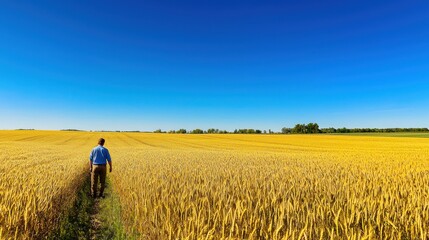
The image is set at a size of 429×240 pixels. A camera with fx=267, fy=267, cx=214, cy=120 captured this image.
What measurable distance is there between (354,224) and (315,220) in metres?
0.56

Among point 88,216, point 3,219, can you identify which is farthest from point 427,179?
point 3,219

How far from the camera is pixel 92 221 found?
7.34m

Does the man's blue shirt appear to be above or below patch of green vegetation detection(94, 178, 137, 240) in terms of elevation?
above

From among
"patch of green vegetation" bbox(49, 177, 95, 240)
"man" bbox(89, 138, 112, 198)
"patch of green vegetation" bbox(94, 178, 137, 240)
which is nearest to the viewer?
"patch of green vegetation" bbox(49, 177, 95, 240)

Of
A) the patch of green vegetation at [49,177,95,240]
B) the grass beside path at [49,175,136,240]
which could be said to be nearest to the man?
the grass beside path at [49,175,136,240]

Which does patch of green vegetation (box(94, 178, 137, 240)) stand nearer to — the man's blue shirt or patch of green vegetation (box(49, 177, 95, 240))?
patch of green vegetation (box(49, 177, 95, 240))

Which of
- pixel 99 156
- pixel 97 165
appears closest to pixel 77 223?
pixel 97 165

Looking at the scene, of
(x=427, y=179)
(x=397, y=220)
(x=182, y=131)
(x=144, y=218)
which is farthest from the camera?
(x=182, y=131)


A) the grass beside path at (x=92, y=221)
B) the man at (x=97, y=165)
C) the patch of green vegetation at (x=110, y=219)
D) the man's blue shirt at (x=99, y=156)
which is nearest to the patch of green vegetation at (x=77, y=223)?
the grass beside path at (x=92, y=221)

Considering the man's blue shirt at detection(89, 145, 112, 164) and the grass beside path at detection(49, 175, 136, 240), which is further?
the man's blue shirt at detection(89, 145, 112, 164)

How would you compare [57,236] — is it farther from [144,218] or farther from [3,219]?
[144,218]

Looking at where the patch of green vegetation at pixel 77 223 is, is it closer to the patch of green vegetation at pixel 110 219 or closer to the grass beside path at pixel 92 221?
the grass beside path at pixel 92 221

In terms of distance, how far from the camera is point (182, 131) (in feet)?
461

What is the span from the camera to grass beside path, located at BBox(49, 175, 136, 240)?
20.0 feet
